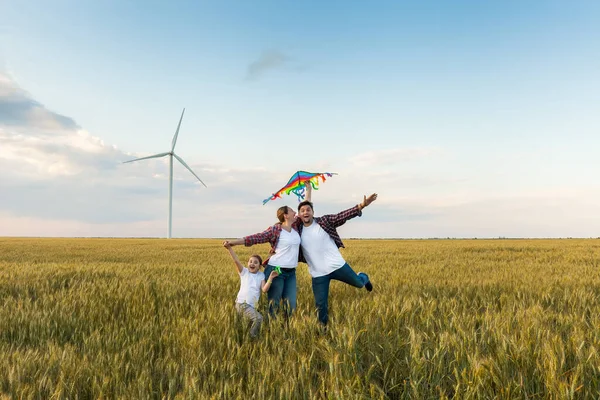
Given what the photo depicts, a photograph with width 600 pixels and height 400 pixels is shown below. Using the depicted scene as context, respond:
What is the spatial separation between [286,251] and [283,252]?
5cm

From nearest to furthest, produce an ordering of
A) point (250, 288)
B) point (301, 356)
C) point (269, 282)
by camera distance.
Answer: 1. point (301, 356)
2. point (269, 282)
3. point (250, 288)

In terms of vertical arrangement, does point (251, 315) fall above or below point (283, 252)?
below

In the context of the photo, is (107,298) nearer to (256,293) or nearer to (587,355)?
(256,293)

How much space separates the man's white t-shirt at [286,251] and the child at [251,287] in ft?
0.86

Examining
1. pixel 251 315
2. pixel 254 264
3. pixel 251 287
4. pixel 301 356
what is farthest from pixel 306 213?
pixel 301 356

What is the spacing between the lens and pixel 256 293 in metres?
5.97

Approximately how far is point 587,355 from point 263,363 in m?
3.15

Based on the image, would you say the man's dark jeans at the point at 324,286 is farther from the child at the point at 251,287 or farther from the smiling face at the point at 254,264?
the smiling face at the point at 254,264

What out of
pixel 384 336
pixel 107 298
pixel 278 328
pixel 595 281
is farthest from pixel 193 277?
pixel 595 281

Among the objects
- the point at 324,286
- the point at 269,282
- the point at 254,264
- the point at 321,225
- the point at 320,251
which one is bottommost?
the point at 324,286

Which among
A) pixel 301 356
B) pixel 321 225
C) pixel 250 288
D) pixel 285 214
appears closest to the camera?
pixel 301 356

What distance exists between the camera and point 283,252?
19.6 ft

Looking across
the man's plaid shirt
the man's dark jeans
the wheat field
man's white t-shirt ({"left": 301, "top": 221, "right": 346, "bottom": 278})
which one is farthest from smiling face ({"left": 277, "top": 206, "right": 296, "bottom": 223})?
the wheat field

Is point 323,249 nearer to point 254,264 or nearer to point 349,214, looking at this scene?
point 349,214
